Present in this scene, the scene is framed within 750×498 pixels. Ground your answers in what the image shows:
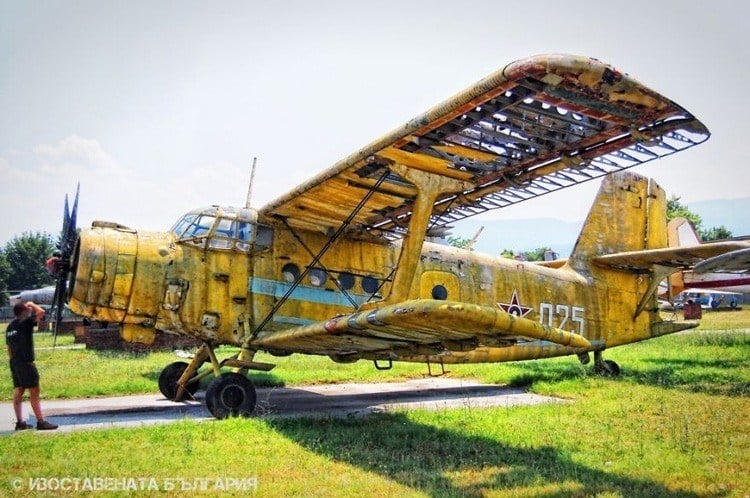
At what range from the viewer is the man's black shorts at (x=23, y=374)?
25.2 feet

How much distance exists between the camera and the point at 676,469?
5746 millimetres

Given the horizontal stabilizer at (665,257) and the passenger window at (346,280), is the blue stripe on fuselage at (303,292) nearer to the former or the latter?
the passenger window at (346,280)

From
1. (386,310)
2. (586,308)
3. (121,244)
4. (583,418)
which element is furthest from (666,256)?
(121,244)

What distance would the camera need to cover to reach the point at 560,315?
12.3 meters

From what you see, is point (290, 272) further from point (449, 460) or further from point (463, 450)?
point (449, 460)

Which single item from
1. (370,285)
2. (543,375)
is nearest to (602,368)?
(543,375)

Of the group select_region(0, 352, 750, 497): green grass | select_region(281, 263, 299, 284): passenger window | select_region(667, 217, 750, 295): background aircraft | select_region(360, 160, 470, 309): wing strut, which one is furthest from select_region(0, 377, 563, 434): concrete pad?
select_region(667, 217, 750, 295): background aircraft

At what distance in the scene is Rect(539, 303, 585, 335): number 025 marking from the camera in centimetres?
1204

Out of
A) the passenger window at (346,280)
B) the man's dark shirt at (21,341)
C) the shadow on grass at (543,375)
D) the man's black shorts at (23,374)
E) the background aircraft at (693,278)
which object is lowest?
the shadow on grass at (543,375)

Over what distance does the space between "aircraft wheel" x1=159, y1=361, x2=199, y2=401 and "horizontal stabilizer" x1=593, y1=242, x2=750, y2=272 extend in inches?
358

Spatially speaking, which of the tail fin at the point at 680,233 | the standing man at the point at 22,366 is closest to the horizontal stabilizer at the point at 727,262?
the standing man at the point at 22,366

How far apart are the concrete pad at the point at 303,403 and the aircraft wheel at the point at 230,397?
402mm

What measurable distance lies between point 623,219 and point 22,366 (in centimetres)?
1250

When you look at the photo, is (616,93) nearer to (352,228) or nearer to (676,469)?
(676,469)
